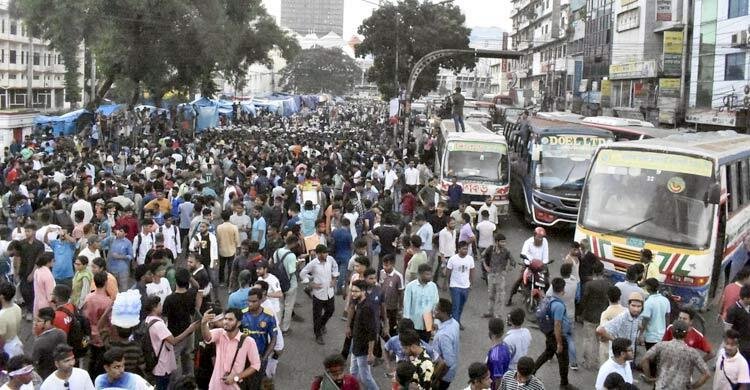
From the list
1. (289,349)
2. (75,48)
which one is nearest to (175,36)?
(75,48)

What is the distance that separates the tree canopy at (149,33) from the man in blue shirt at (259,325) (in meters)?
28.1

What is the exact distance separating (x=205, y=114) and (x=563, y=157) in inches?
958

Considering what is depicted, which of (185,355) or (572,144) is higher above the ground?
(572,144)

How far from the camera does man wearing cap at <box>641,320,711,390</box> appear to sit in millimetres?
7426

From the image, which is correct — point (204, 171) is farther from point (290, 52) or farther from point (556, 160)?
point (290, 52)

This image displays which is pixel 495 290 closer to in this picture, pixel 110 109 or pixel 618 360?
pixel 618 360

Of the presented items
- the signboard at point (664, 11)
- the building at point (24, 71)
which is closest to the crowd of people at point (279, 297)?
the signboard at point (664, 11)

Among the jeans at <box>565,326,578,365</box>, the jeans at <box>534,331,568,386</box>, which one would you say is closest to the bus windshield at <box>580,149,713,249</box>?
the jeans at <box>565,326,578,365</box>

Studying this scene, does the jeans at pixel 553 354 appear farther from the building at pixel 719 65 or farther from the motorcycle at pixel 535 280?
the building at pixel 719 65

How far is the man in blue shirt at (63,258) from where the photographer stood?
10.4 metres

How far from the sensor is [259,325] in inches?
305

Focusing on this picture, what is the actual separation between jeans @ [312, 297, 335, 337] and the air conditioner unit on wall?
95.7 ft

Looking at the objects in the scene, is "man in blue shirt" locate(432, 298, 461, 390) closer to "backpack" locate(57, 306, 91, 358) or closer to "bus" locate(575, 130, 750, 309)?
"backpack" locate(57, 306, 91, 358)

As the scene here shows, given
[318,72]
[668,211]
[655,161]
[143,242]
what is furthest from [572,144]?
[318,72]
